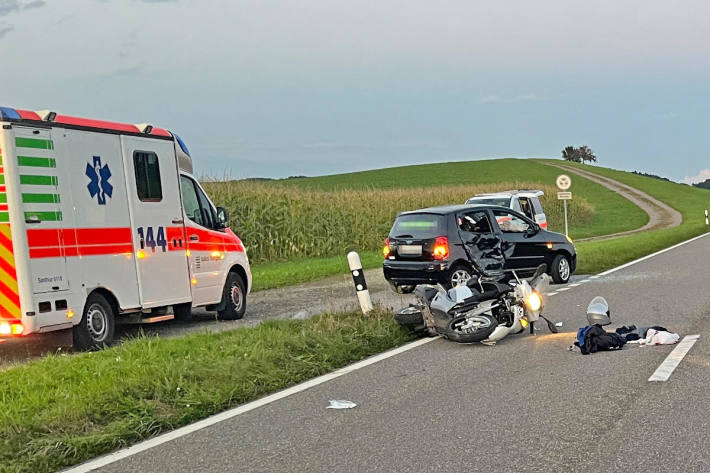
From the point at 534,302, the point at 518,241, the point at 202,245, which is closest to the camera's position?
the point at 534,302

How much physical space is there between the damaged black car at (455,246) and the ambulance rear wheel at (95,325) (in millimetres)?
5880

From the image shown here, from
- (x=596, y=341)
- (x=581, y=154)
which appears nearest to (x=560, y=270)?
(x=596, y=341)

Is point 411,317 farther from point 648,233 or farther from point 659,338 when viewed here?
point 648,233

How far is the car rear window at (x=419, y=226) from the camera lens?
15211 mm

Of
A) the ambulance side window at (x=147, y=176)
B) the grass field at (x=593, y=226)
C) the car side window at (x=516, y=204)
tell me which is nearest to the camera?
the ambulance side window at (x=147, y=176)

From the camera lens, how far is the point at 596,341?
8.77 m

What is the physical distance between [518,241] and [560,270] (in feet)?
4.43

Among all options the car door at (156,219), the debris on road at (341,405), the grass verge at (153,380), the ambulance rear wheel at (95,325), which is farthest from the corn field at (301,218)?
the debris on road at (341,405)

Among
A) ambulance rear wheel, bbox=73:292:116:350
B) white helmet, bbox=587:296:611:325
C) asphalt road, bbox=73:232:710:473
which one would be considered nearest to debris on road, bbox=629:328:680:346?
asphalt road, bbox=73:232:710:473

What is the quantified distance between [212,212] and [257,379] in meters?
6.33

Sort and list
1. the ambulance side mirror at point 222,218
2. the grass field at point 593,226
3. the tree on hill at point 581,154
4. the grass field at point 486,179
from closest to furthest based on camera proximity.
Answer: the ambulance side mirror at point 222,218 < the grass field at point 593,226 < the grass field at point 486,179 < the tree on hill at point 581,154

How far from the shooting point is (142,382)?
23.7 feet

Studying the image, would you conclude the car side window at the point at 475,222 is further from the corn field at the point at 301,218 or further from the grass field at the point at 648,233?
the corn field at the point at 301,218

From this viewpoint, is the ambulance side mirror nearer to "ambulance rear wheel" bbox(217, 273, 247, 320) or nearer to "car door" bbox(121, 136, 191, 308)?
"ambulance rear wheel" bbox(217, 273, 247, 320)
